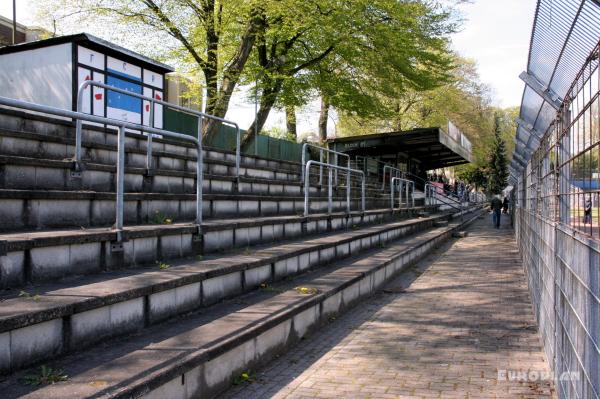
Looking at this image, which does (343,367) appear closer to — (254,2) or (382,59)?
(254,2)

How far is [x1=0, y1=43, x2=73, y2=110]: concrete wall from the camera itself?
32.7ft

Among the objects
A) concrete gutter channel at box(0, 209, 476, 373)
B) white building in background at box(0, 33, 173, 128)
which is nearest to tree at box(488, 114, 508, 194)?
white building in background at box(0, 33, 173, 128)

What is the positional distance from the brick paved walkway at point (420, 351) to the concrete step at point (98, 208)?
2216mm

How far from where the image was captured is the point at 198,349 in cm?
358

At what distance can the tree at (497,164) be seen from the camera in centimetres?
5456

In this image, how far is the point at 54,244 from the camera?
391cm

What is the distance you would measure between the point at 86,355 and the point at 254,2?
1366cm

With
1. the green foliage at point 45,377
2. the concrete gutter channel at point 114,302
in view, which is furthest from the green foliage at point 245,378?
the green foliage at point 45,377

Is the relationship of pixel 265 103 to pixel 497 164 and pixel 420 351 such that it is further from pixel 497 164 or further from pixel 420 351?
pixel 497 164

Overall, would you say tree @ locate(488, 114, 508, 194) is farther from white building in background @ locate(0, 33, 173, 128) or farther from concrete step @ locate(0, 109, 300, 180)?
concrete step @ locate(0, 109, 300, 180)

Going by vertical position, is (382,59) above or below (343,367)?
above

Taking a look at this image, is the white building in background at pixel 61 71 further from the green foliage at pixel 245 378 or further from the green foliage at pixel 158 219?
the green foliage at pixel 245 378

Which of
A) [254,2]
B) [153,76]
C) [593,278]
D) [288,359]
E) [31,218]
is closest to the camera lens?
[593,278]

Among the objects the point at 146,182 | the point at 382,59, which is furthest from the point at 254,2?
the point at 146,182
